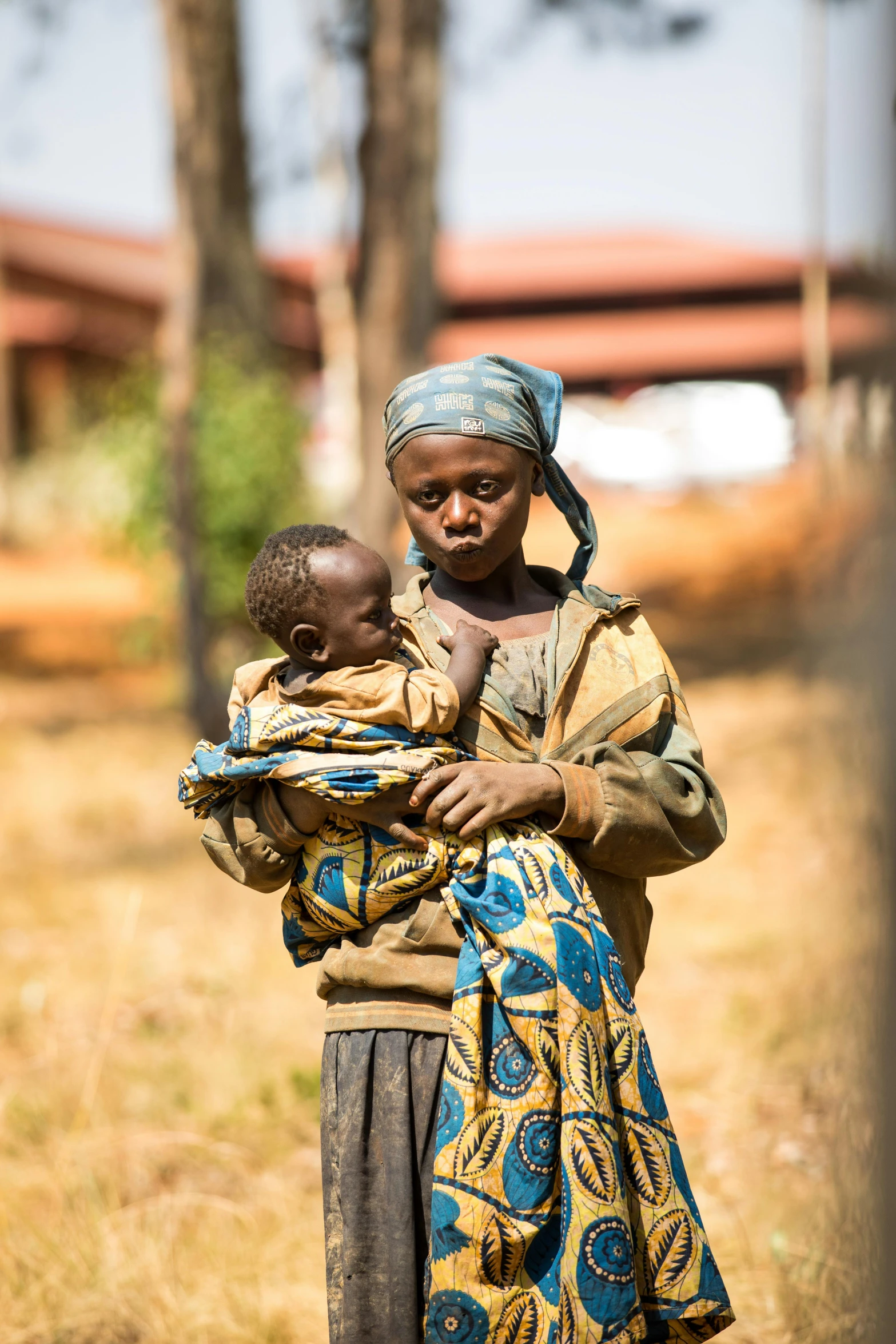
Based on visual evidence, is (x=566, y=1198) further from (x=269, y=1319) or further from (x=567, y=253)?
(x=567, y=253)

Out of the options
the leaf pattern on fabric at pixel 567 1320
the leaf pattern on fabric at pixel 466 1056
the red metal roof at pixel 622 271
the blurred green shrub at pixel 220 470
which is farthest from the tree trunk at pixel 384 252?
the red metal roof at pixel 622 271

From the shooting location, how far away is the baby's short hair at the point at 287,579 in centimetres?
172

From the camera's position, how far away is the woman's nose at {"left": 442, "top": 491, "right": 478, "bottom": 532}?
1.82m

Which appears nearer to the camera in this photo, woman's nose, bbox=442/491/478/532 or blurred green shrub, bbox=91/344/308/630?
woman's nose, bbox=442/491/478/532

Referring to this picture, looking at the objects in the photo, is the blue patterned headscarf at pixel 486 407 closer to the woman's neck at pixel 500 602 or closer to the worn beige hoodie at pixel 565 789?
the woman's neck at pixel 500 602

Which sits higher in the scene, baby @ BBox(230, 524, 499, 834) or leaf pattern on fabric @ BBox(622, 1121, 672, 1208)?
baby @ BBox(230, 524, 499, 834)

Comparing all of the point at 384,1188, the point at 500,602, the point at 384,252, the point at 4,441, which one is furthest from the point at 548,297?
the point at 384,1188

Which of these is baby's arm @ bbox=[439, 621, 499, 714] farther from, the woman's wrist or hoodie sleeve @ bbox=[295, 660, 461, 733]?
the woman's wrist

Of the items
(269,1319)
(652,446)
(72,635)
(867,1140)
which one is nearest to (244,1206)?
(269,1319)

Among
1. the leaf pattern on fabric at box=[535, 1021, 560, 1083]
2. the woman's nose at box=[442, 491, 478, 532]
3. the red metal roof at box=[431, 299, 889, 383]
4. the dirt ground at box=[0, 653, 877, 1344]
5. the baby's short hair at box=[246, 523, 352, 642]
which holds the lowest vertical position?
the dirt ground at box=[0, 653, 877, 1344]

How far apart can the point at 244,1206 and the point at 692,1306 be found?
2205 millimetres

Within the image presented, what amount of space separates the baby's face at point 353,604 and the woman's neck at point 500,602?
204mm

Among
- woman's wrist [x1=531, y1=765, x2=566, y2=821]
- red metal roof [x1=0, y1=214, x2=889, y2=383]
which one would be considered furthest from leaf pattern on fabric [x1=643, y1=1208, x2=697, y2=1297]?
red metal roof [x1=0, y1=214, x2=889, y2=383]

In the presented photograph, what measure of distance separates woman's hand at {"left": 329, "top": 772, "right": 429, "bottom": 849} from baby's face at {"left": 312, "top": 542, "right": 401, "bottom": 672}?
177 mm
